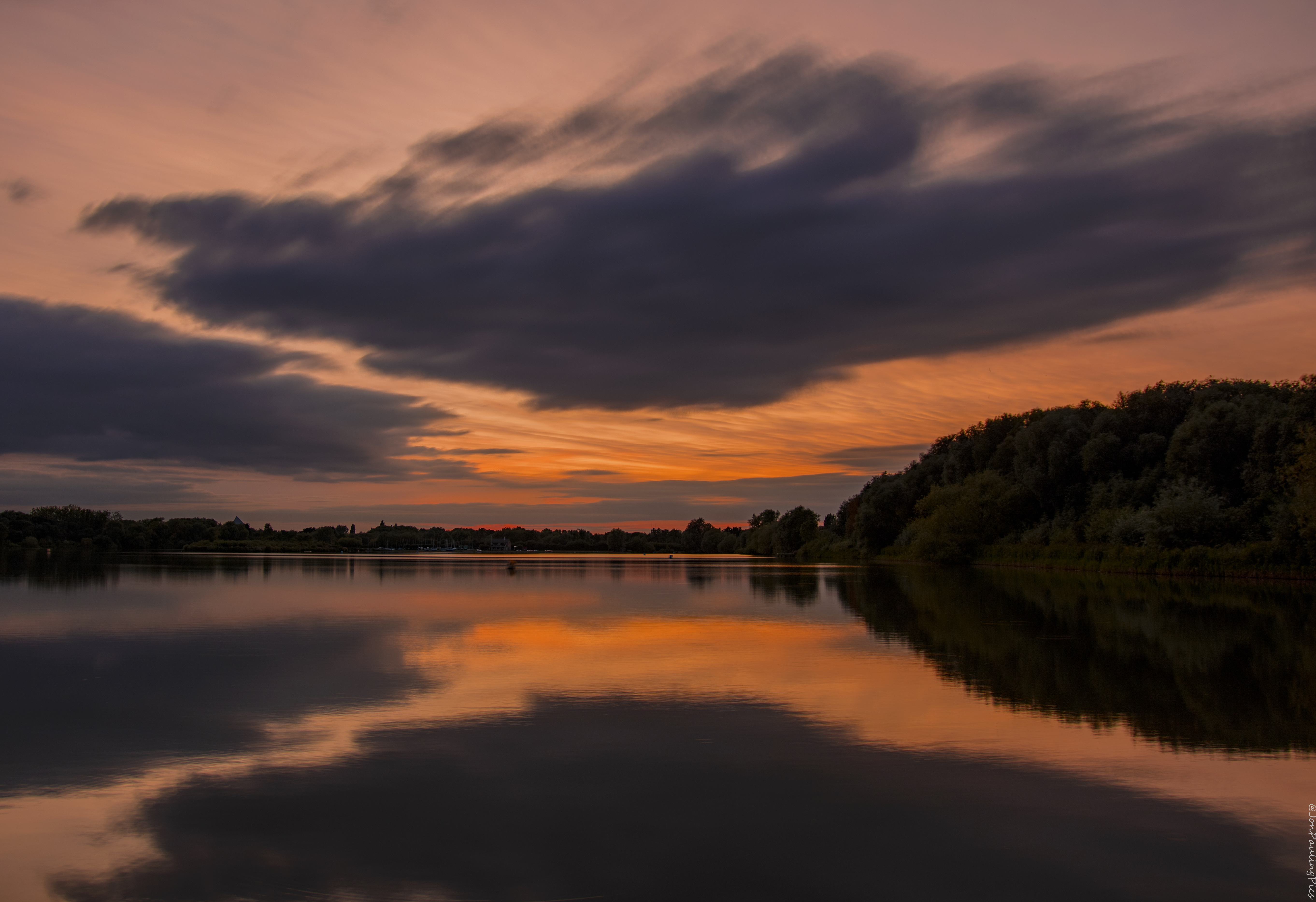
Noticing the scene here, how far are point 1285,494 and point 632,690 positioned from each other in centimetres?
5585

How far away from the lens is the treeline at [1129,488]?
5628cm

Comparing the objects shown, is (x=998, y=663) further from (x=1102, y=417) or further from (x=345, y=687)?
(x=1102, y=417)

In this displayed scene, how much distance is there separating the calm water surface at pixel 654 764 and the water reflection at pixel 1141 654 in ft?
0.43

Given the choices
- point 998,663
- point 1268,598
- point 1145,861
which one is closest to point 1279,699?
point 998,663

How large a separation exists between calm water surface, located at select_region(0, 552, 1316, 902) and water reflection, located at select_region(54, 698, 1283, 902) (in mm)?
41

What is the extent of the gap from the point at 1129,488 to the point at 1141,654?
203 feet

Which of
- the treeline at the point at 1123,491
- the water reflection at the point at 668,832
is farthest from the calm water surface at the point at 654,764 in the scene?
the treeline at the point at 1123,491

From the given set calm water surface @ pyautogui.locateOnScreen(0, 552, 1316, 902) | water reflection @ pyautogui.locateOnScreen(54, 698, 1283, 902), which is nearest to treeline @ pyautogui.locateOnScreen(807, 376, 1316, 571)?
calm water surface @ pyautogui.locateOnScreen(0, 552, 1316, 902)

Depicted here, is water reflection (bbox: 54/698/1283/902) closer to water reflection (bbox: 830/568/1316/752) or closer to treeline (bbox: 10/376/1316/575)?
water reflection (bbox: 830/568/1316/752)

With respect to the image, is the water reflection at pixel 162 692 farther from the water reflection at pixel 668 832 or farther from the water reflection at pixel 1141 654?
the water reflection at pixel 1141 654

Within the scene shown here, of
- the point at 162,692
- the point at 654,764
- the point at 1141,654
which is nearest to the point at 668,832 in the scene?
the point at 654,764

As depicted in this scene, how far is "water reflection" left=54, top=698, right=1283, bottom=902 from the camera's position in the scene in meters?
7.68

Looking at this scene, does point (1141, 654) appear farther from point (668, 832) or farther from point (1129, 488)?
point (1129, 488)

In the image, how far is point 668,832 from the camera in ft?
29.4
